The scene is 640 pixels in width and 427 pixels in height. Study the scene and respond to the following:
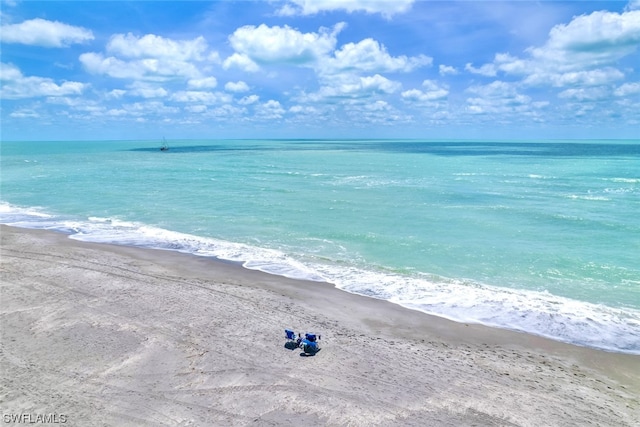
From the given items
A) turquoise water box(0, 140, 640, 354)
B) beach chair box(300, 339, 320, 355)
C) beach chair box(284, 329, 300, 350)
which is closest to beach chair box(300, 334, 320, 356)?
beach chair box(300, 339, 320, 355)

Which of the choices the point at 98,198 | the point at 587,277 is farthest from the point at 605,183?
the point at 98,198

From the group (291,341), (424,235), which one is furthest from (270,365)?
(424,235)

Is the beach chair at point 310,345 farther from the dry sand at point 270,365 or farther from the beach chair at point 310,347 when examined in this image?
the dry sand at point 270,365

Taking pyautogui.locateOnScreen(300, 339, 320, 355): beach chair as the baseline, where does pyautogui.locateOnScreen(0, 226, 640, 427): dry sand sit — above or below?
below

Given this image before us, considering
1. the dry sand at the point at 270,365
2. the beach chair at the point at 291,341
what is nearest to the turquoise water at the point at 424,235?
the dry sand at the point at 270,365

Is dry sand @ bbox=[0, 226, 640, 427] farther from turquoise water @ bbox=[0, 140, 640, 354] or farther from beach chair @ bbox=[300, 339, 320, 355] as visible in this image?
turquoise water @ bbox=[0, 140, 640, 354]

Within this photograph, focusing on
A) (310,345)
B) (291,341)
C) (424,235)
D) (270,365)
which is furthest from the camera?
(424,235)

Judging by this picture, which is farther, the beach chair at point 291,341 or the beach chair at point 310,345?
the beach chair at point 291,341

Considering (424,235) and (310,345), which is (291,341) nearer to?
(310,345)
